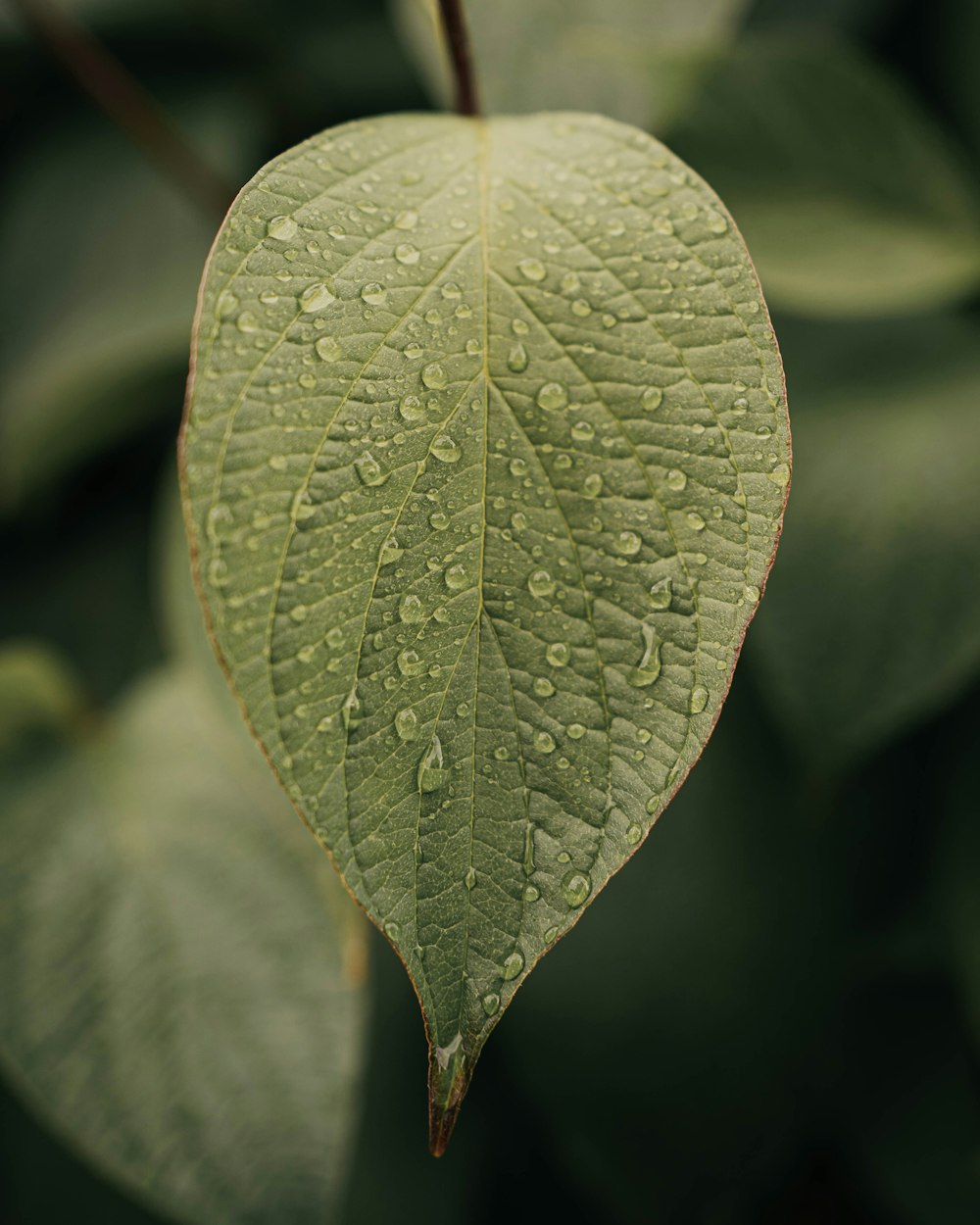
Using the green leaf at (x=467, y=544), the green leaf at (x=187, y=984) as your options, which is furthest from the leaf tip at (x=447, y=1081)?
the green leaf at (x=187, y=984)

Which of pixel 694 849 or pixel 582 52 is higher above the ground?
pixel 582 52

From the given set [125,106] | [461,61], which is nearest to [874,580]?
[461,61]

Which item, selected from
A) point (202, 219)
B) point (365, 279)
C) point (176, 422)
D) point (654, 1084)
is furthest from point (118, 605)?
point (365, 279)

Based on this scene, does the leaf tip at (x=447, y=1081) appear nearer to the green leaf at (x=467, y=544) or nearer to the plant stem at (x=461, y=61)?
the green leaf at (x=467, y=544)

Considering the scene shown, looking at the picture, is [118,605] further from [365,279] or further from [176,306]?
[365,279]

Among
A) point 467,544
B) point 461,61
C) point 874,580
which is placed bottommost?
point 874,580

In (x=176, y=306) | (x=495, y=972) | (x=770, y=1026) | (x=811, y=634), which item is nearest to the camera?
(x=495, y=972)

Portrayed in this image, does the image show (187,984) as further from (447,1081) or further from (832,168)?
(832,168)
